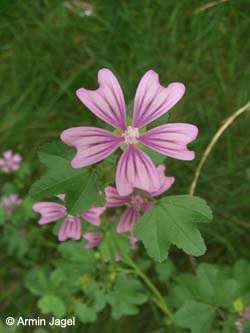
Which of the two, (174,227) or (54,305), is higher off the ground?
(174,227)

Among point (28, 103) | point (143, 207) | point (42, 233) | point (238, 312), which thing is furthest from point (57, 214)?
point (28, 103)

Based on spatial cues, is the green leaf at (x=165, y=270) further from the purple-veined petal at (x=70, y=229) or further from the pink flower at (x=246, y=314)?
the purple-veined petal at (x=70, y=229)

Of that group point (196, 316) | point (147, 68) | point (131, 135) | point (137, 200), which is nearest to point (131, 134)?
point (131, 135)

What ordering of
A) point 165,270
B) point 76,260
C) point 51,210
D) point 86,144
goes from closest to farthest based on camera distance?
1. point 86,144
2. point 51,210
3. point 76,260
4. point 165,270

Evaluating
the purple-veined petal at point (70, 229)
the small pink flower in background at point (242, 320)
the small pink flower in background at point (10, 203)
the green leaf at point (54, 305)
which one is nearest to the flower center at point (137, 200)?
the purple-veined petal at point (70, 229)

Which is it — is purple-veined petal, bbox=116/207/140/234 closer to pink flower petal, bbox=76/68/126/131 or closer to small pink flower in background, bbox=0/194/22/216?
pink flower petal, bbox=76/68/126/131

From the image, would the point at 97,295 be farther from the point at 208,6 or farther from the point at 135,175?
the point at 208,6
